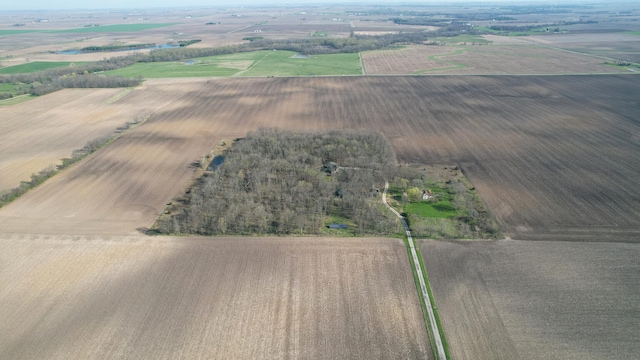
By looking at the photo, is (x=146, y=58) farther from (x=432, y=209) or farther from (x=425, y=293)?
(x=425, y=293)

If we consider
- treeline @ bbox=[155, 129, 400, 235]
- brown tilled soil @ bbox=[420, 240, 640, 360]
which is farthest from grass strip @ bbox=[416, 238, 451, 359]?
treeline @ bbox=[155, 129, 400, 235]

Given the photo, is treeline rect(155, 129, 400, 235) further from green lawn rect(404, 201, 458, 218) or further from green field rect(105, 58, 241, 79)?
green field rect(105, 58, 241, 79)

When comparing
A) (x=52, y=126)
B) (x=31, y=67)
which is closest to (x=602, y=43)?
(x=52, y=126)

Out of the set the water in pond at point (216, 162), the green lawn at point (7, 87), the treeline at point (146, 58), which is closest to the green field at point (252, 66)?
the treeline at point (146, 58)

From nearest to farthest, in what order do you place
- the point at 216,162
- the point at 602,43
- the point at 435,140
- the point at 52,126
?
the point at 216,162
the point at 435,140
the point at 52,126
the point at 602,43

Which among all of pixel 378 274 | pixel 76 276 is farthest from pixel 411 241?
pixel 76 276

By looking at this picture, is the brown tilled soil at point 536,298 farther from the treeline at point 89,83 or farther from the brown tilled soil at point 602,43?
the brown tilled soil at point 602,43
